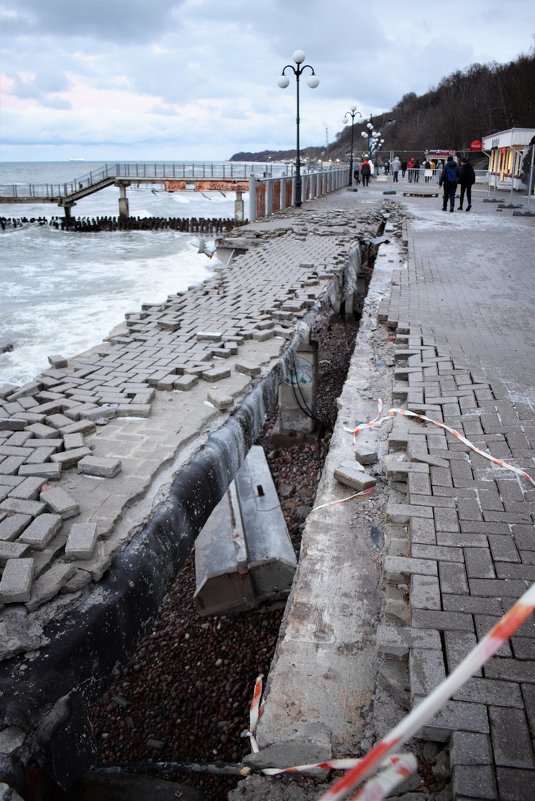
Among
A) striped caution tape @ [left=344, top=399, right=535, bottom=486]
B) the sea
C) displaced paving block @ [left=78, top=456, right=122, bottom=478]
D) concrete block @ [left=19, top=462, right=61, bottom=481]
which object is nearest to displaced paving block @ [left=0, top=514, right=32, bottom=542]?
concrete block @ [left=19, top=462, right=61, bottom=481]

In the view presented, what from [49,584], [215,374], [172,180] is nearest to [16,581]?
[49,584]

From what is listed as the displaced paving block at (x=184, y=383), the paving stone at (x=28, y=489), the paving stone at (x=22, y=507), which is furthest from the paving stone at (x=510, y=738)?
the displaced paving block at (x=184, y=383)

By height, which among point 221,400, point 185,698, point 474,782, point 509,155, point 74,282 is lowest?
point 185,698

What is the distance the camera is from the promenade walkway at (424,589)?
2441mm

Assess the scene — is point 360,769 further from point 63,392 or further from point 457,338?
point 457,338

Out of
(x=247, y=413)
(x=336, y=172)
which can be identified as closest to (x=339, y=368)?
(x=247, y=413)

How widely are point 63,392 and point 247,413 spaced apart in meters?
1.66

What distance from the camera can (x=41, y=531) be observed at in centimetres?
345

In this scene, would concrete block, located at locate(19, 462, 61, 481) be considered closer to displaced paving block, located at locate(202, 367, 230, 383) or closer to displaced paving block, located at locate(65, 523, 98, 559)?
displaced paving block, located at locate(65, 523, 98, 559)

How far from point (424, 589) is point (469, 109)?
87977 mm

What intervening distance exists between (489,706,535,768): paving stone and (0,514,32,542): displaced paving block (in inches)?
99.1

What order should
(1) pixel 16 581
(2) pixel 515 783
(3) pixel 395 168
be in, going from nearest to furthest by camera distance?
(2) pixel 515 783 → (1) pixel 16 581 → (3) pixel 395 168

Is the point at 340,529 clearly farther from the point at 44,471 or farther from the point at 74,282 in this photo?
the point at 74,282

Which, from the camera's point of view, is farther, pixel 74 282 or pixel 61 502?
pixel 74 282
